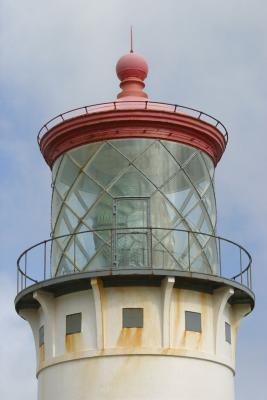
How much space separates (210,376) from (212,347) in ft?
1.83

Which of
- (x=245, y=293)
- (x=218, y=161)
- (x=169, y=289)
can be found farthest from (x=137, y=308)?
(x=218, y=161)

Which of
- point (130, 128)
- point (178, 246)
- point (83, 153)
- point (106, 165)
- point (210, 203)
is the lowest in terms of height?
point (178, 246)

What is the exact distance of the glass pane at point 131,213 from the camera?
2231cm

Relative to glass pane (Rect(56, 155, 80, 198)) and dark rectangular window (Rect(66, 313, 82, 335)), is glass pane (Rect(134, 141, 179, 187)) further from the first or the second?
dark rectangular window (Rect(66, 313, 82, 335))

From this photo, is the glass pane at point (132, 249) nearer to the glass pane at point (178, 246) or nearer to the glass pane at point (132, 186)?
the glass pane at point (178, 246)

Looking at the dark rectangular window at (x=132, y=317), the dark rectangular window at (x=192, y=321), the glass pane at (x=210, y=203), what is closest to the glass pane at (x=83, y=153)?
the glass pane at (x=210, y=203)

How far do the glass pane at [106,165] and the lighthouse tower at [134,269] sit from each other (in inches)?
1.0

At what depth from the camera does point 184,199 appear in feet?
74.8

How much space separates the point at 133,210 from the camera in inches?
883

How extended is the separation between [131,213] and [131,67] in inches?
126

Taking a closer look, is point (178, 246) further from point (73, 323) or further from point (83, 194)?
point (73, 323)

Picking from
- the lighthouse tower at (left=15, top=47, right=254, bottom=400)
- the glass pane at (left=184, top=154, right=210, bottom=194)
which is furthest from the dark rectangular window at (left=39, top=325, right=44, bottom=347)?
the glass pane at (left=184, top=154, right=210, bottom=194)

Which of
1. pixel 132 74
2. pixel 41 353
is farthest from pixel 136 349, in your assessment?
pixel 132 74

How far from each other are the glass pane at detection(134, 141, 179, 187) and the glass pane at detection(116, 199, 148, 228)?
0.54 metres
